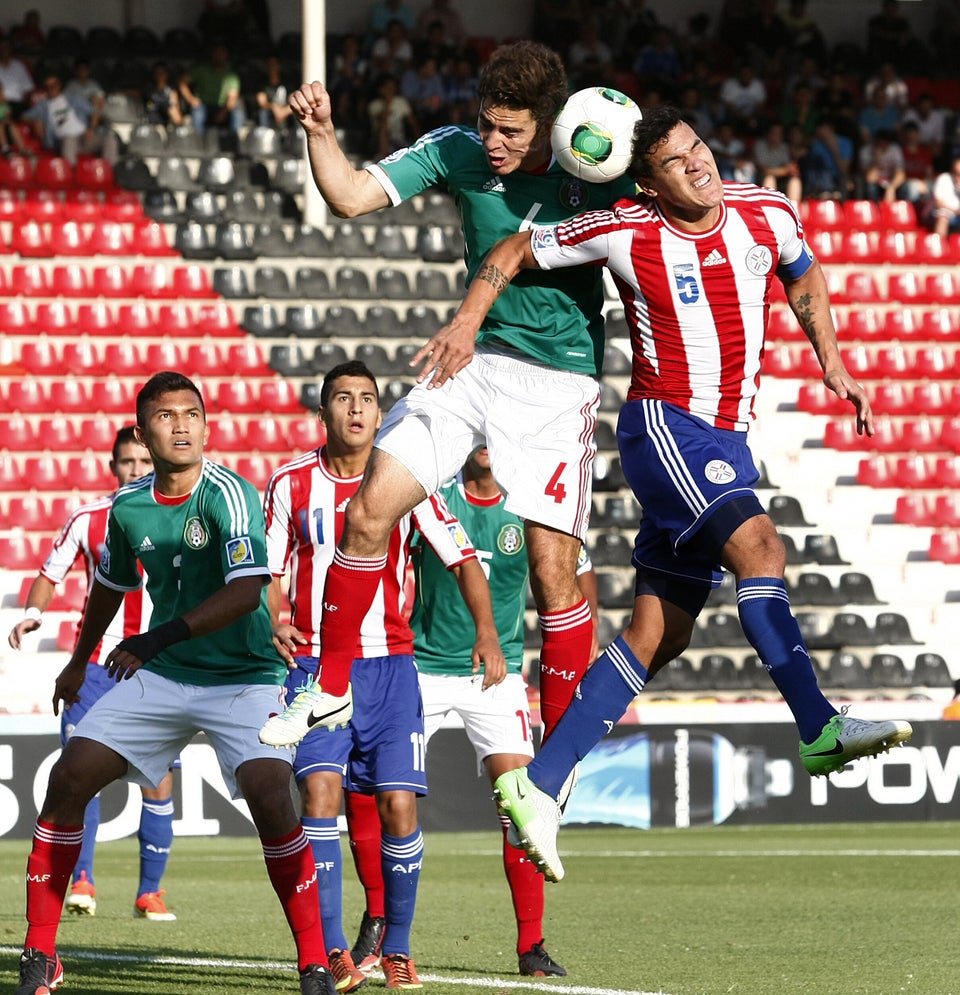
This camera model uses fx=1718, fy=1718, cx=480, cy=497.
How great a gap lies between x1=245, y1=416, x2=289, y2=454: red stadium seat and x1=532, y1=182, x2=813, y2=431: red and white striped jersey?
35.2 ft

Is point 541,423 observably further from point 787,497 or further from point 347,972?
point 787,497

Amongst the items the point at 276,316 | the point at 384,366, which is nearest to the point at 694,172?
the point at 384,366

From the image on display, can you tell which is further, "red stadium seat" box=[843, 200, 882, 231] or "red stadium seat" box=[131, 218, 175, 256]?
"red stadium seat" box=[843, 200, 882, 231]

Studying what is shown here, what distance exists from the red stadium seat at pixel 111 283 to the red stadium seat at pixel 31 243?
1.84 feet

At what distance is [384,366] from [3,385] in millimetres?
3603

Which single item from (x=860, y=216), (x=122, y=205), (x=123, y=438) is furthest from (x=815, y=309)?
(x=860, y=216)

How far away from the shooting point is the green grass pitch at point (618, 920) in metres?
6.05

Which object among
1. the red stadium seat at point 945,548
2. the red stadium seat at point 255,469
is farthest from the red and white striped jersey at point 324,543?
the red stadium seat at point 945,548

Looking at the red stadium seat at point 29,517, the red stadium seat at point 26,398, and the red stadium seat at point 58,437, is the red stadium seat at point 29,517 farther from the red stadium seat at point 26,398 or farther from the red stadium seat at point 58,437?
the red stadium seat at point 26,398

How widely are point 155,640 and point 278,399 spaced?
37.2 ft

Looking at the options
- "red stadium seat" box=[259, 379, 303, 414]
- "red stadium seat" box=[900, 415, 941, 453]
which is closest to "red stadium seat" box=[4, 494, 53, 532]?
"red stadium seat" box=[259, 379, 303, 414]

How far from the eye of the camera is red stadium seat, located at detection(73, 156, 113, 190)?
1816cm

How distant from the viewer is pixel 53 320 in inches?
661

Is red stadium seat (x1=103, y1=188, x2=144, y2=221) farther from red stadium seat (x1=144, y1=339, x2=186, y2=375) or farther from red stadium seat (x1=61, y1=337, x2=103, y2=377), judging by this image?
red stadium seat (x1=61, y1=337, x2=103, y2=377)
